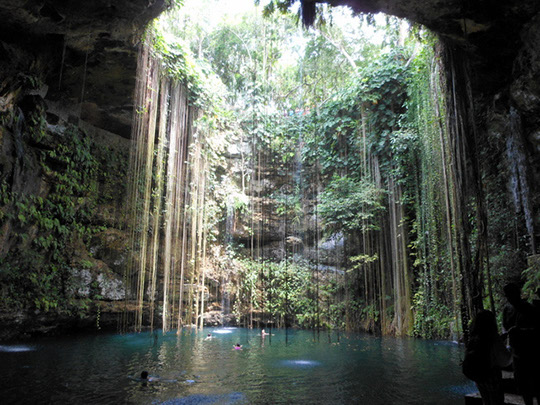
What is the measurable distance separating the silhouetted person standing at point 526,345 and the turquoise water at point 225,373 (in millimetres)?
1121

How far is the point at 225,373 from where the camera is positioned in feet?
14.9

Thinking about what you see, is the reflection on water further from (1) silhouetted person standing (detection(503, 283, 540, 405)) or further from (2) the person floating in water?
(1) silhouetted person standing (detection(503, 283, 540, 405))

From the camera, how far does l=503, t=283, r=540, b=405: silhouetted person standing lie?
2283mm

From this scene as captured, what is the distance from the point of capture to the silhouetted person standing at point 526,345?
2283 mm

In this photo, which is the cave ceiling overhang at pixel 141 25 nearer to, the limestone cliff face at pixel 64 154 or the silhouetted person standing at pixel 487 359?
the limestone cliff face at pixel 64 154

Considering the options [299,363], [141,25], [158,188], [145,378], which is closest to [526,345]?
[299,363]

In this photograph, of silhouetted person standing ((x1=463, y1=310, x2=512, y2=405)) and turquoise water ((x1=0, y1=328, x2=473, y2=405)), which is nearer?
silhouetted person standing ((x1=463, y1=310, x2=512, y2=405))

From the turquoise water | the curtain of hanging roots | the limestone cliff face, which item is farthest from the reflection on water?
the limestone cliff face

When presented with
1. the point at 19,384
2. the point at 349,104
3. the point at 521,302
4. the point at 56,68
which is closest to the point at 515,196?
the point at 521,302

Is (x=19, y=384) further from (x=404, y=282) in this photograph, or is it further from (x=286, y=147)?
(x=286, y=147)

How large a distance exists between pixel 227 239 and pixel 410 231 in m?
5.77

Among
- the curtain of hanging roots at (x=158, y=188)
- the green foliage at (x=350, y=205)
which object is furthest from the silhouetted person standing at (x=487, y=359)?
the green foliage at (x=350, y=205)

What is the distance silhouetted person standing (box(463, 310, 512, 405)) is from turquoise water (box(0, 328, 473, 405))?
126 cm

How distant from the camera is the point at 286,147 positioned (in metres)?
12.5
